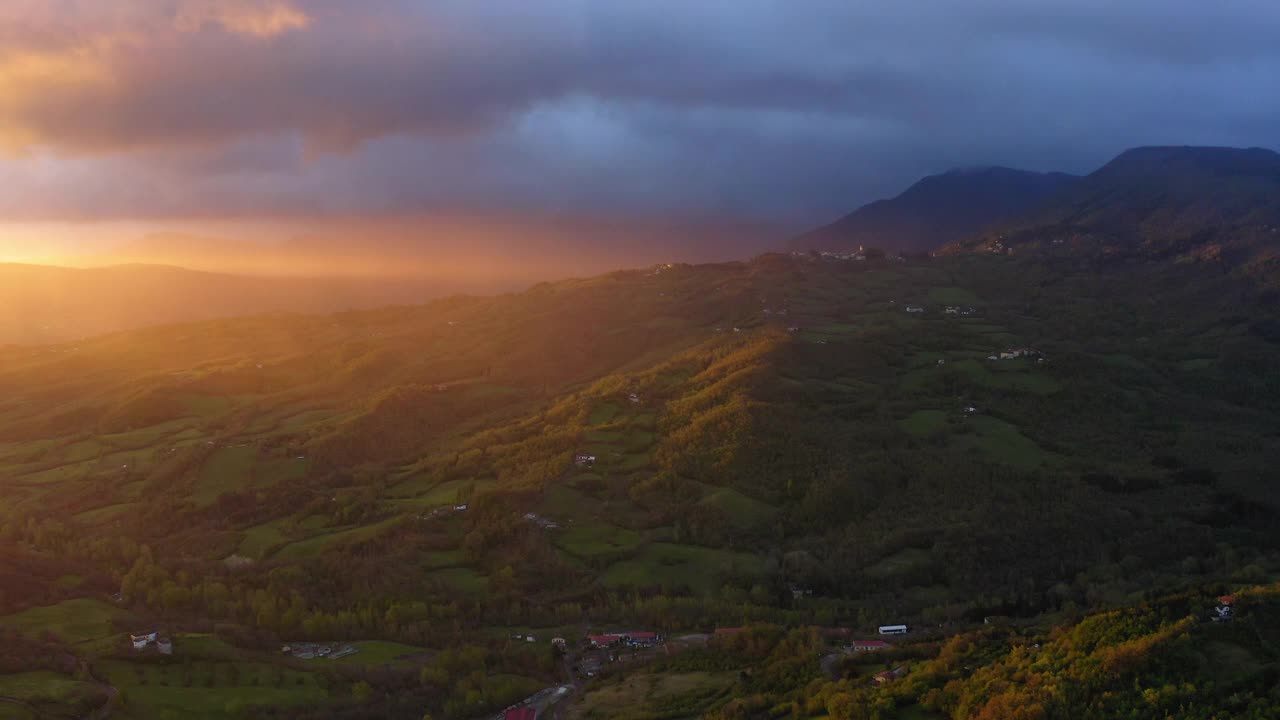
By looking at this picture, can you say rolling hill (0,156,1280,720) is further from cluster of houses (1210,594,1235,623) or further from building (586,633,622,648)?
building (586,633,622,648)

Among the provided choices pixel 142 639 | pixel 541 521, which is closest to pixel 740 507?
pixel 541 521

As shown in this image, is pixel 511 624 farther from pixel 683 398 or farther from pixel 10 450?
pixel 10 450

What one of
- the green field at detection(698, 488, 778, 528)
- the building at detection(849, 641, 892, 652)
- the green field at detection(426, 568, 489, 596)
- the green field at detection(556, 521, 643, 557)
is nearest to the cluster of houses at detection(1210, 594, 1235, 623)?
the building at detection(849, 641, 892, 652)

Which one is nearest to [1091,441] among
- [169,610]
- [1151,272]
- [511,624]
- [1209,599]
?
[1209,599]

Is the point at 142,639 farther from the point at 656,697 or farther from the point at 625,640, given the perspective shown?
the point at 656,697

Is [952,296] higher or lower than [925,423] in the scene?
higher

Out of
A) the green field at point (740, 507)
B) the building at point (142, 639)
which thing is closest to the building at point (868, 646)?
the green field at point (740, 507)
